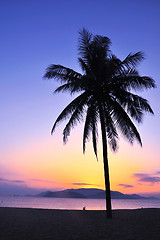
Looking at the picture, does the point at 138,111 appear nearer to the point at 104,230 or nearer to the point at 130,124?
the point at 130,124

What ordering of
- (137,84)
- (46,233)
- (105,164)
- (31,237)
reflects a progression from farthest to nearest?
1. (137,84)
2. (105,164)
3. (46,233)
4. (31,237)

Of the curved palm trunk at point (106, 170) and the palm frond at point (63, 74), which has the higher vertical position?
the palm frond at point (63, 74)

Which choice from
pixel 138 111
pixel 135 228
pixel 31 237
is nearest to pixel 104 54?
pixel 138 111

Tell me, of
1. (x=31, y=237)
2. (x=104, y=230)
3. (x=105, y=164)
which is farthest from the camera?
(x=105, y=164)

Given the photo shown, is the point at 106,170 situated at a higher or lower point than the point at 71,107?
lower

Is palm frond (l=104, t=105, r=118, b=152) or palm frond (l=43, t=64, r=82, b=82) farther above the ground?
palm frond (l=43, t=64, r=82, b=82)

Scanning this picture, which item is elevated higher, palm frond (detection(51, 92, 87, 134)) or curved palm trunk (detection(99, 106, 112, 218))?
palm frond (detection(51, 92, 87, 134))

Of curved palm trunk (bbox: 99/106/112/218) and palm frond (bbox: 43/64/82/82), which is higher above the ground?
palm frond (bbox: 43/64/82/82)

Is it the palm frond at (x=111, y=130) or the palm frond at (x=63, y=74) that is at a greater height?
the palm frond at (x=63, y=74)

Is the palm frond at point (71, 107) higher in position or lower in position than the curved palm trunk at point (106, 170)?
higher

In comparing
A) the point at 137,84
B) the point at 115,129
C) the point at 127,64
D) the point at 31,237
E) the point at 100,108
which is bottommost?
the point at 31,237

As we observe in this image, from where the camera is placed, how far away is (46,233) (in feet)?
34.3

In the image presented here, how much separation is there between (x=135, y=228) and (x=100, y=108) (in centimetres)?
796

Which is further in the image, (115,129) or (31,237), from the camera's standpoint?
(115,129)
